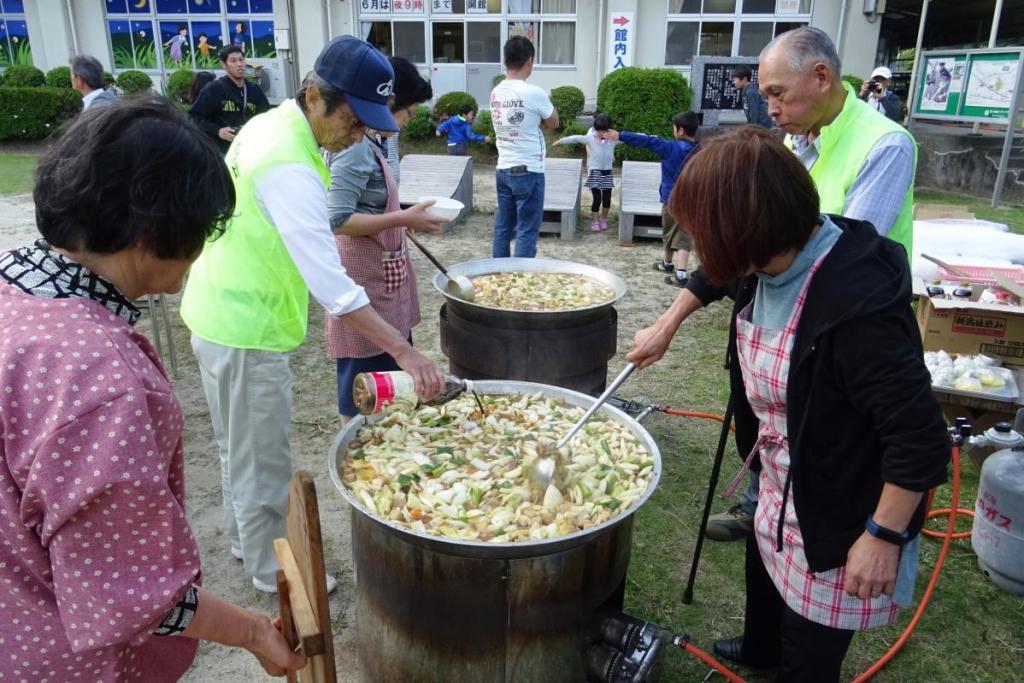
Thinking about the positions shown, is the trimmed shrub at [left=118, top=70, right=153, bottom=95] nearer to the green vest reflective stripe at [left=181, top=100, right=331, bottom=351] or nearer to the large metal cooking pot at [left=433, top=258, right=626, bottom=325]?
the large metal cooking pot at [left=433, top=258, right=626, bottom=325]

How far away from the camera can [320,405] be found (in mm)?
5207

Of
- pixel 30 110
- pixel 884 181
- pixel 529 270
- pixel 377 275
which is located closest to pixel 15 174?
pixel 30 110

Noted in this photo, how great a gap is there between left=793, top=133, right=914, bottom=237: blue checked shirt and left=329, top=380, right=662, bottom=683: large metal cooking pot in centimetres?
142

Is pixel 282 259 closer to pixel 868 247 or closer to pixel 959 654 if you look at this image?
pixel 868 247

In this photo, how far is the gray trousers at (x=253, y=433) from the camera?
2.78 m

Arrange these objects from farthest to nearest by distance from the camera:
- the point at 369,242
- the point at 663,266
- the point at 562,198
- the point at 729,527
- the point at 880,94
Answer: the point at 880,94
the point at 562,198
the point at 663,266
the point at 729,527
the point at 369,242

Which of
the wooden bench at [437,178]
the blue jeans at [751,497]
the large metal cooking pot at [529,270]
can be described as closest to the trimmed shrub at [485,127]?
the wooden bench at [437,178]

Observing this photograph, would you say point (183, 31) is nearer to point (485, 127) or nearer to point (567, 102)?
point (485, 127)

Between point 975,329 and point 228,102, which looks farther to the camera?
point 228,102

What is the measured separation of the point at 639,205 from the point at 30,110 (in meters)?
15.9

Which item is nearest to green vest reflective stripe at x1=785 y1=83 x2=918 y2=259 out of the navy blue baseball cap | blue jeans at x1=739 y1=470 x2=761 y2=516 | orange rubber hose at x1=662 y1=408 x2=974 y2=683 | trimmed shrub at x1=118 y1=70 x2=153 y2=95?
orange rubber hose at x1=662 y1=408 x2=974 y2=683

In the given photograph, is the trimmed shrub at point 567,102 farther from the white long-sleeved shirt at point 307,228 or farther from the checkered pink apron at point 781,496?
the checkered pink apron at point 781,496

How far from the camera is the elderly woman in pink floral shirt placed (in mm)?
1098

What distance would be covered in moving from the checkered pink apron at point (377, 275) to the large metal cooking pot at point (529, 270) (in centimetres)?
29
